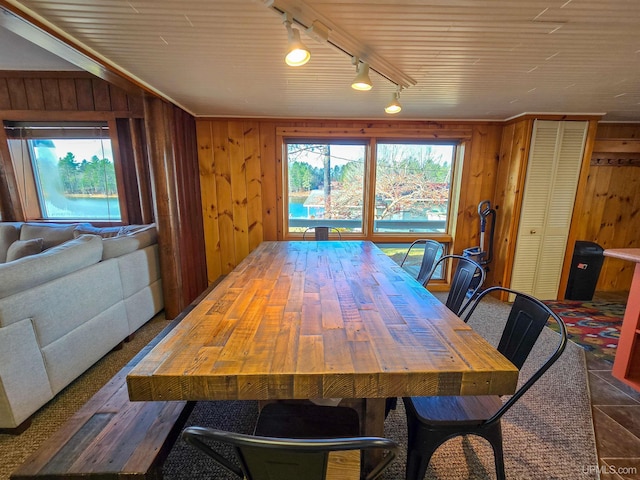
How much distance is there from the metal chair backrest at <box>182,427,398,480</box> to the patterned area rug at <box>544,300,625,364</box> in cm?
284

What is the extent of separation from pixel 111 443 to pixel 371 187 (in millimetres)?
3343

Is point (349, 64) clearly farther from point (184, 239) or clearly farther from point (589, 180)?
point (589, 180)

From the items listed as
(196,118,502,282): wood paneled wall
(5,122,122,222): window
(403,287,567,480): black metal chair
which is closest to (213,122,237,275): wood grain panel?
(196,118,502,282): wood paneled wall

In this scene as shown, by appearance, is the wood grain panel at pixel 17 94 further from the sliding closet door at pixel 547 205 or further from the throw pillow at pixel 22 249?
the sliding closet door at pixel 547 205

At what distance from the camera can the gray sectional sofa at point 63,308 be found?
4.92ft

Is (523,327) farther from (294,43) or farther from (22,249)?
(22,249)

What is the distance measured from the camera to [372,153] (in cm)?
354

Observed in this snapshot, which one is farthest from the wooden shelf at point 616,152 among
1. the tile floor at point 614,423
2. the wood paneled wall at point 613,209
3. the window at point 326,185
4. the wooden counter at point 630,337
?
the window at point 326,185

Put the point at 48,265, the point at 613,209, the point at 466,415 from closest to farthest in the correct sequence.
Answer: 1. the point at 466,415
2. the point at 48,265
3. the point at 613,209

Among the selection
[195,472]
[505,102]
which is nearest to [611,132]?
[505,102]

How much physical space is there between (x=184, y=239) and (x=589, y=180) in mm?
5083

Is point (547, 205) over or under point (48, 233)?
over

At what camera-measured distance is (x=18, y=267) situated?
5.31 ft

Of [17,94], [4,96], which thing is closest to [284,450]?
[17,94]
